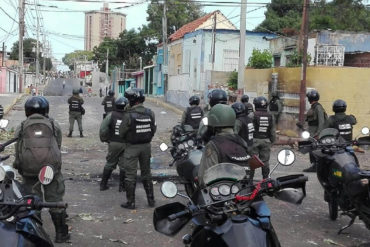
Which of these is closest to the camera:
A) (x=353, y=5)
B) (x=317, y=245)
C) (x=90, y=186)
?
(x=317, y=245)

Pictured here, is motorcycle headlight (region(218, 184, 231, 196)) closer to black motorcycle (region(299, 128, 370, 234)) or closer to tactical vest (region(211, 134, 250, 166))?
tactical vest (region(211, 134, 250, 166))

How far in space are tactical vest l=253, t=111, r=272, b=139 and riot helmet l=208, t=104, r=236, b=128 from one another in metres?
4.65

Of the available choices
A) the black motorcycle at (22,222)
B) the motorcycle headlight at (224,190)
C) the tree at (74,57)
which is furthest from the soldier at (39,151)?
the tree at (74,57)

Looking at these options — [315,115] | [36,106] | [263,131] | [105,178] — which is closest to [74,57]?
[315,115]

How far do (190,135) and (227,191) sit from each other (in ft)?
16.3

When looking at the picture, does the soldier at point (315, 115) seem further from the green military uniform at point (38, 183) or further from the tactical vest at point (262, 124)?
the green military uniform at point (38, 183)

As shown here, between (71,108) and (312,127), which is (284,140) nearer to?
(312,127)

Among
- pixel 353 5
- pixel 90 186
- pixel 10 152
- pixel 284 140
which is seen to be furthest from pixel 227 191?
pixel 353 5

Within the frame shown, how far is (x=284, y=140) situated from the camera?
14391 mm

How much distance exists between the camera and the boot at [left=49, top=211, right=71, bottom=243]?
5.43 meters

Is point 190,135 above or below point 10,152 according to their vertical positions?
above

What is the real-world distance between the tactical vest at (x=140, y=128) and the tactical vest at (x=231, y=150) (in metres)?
3.25

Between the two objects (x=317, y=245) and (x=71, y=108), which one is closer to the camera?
(x=317, y=245)

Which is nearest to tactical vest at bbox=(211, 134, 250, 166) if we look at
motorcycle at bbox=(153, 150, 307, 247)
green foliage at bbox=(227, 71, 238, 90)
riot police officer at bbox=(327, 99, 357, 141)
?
motorcycle at bbox=(153, 150, 307, 247)
